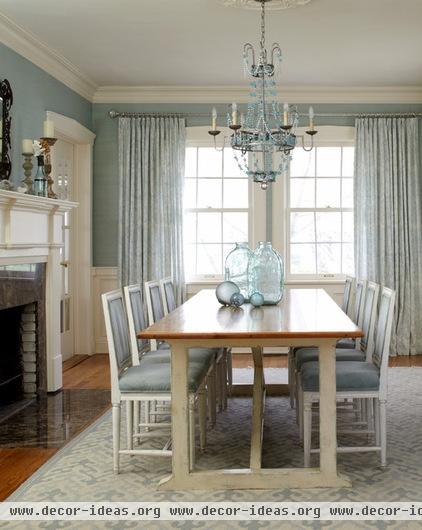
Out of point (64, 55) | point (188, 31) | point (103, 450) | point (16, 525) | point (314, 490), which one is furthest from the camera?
point (64, 55)

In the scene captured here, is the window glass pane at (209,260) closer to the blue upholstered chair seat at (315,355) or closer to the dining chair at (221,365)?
the dining chair at (221,365)

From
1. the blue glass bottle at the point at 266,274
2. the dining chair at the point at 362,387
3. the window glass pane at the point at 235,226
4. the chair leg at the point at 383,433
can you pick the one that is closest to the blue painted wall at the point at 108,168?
the window glass pane at the point at 235,226

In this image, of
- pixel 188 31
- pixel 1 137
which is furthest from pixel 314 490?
pixel 188 31

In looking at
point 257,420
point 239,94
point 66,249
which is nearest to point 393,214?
point 239,94

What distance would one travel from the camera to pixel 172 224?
6.64 metres

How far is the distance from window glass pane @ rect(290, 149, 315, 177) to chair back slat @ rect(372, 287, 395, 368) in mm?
3552

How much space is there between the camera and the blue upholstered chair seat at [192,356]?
147 inches

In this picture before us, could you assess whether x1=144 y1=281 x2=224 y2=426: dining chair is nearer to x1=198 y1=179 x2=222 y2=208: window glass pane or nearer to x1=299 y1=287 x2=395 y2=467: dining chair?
x1=299 y1=287 x2=395 y2=467: dining chair

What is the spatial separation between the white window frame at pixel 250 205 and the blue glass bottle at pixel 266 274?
2.57 m

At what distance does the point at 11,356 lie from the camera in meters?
4.79

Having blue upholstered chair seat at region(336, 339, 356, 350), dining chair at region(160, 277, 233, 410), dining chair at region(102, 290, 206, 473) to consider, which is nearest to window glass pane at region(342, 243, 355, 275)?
dining chair at region(160, 277, 233, 410)

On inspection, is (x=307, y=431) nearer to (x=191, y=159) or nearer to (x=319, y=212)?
(x=319, y=212)

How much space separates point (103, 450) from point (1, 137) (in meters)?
2.34

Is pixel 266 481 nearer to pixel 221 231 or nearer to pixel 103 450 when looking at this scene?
pixel 103 450
